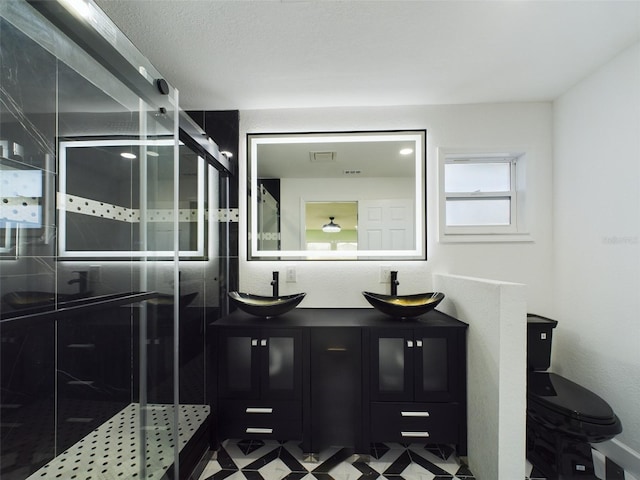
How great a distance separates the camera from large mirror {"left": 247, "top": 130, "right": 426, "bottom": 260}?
2191 mm

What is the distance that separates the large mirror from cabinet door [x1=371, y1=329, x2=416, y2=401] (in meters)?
0.71

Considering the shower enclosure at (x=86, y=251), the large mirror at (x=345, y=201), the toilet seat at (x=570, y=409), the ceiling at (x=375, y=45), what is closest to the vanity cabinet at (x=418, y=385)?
the toilet seat at (x=570, y=409)

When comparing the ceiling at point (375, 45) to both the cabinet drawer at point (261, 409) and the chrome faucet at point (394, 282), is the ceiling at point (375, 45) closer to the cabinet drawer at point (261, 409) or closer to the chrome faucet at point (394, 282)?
the chrome faucet at point (394, 282)

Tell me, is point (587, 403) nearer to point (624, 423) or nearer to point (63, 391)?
point (624, 423)

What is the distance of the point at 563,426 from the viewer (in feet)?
4.57

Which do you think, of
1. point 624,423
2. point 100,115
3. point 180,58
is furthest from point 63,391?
point 624,423

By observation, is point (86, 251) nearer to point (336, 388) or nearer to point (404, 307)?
point (336, 388)

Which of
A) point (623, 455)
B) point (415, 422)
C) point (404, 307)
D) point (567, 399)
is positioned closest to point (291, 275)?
point (404, 307)

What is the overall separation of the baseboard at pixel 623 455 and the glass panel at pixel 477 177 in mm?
1786

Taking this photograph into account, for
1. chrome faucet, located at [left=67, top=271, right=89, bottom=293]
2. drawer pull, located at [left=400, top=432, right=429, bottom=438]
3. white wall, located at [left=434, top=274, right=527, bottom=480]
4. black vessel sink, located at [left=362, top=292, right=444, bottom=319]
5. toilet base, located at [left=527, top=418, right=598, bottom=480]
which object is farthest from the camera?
black vessel sink, located at [left=362, top=292, right=444, bottom=319]

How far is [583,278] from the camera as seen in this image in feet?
6.01

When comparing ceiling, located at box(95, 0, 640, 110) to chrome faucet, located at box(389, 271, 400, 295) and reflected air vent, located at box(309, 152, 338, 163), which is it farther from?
chrome faucet, located at box(389, 271, 400, 295)

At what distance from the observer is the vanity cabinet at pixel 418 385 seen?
62.8 inches

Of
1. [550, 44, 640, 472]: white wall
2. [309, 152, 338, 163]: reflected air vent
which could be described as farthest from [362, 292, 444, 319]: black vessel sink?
[309, 152, 338, 163]: reflected air vent
